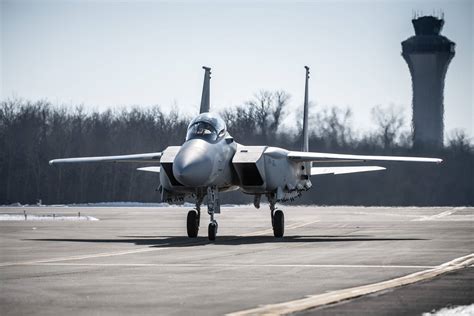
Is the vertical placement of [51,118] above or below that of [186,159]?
above

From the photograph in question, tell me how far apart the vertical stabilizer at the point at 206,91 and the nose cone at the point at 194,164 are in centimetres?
307

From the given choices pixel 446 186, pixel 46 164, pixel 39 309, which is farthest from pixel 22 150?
pixel 39 309

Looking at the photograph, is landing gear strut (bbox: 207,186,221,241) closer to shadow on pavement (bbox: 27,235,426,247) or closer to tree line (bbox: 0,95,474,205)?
shadow on pavement (bbox: 27,235,426,247)

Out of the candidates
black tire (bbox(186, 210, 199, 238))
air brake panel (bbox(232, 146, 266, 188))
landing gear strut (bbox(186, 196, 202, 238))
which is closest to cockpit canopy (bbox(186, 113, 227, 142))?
air brake panel (bbox(232, 146, 266, 188))

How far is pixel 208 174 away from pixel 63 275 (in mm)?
10412

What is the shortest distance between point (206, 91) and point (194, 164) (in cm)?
474

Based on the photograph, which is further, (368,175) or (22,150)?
(22,150)

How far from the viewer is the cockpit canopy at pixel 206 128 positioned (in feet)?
87.4

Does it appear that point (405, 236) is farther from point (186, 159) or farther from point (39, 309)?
point (39, 309)

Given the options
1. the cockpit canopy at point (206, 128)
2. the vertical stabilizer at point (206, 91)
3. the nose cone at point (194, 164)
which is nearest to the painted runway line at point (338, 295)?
the nose cone at point (194, 164)

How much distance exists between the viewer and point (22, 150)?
8919 centimetres

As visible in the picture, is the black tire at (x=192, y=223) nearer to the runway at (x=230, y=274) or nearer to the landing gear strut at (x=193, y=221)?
the landing gear strut at (x=193, y=221)

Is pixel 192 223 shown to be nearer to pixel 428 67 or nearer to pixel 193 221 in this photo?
pixel 193 221

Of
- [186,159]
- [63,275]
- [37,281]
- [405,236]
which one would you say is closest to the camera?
[37,281]
